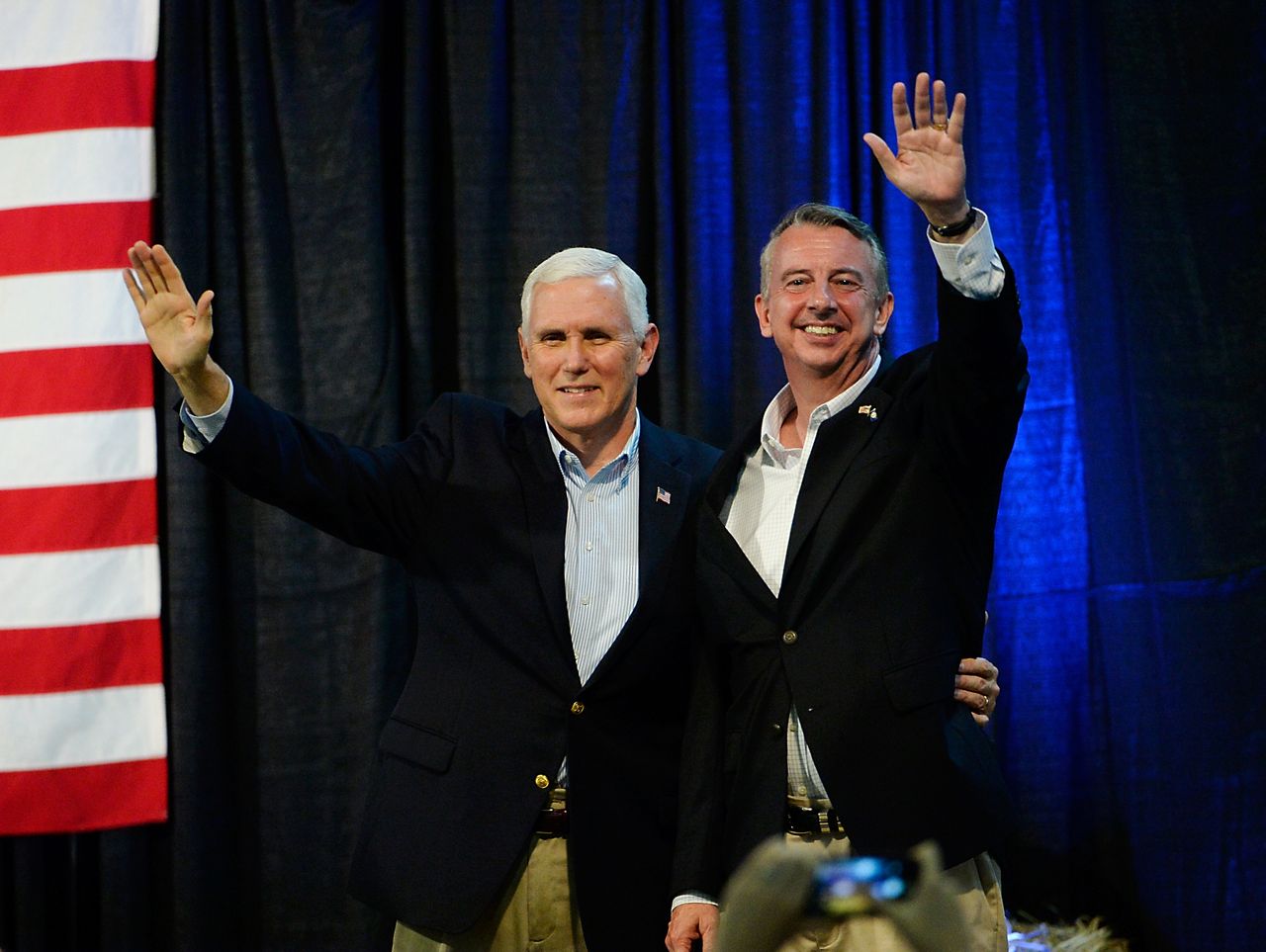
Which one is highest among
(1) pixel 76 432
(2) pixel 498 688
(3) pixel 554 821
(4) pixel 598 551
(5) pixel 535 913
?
(1) pixel 76 432

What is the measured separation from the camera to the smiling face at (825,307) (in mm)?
2170

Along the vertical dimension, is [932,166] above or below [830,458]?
above

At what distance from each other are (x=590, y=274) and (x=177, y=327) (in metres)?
0.75

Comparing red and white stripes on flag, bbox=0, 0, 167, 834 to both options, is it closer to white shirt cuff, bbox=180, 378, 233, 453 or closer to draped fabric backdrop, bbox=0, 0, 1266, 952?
draped fabric backdrop, bbox=0, 0, 1266, 952

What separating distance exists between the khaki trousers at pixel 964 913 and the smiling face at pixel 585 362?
82 cm

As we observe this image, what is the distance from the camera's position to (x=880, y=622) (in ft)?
6.35

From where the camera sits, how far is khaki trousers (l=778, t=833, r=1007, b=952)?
1914 mm

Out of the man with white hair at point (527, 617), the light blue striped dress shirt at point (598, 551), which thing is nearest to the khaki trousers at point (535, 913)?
the man with white hair at point (527, 617)

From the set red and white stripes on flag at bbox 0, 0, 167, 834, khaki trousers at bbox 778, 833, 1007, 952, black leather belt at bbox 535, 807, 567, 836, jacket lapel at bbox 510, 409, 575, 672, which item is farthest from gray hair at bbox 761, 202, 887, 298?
red and white stripes on flag at bbox 0, 0, 167, 834

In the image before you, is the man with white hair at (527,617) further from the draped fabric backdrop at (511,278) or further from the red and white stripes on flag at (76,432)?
the red and white stripes on flag at (76,432)

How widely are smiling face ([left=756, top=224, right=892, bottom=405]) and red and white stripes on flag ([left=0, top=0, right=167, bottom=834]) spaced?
1716mm

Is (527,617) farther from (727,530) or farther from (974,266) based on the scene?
(974,266)

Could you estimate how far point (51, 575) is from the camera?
3121 millimetres

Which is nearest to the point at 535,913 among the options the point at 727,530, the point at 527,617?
the point at 527,617
